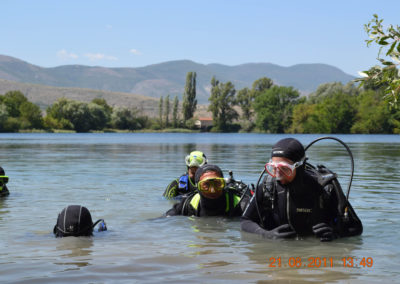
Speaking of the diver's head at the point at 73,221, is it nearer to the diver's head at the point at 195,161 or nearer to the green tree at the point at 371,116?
the diver's head at the point at 195,161

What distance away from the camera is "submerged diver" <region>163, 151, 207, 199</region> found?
1018cm

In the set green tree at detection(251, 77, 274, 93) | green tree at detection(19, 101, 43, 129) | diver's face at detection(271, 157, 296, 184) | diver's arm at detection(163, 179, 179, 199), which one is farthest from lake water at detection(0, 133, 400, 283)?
green tree at detection(251, 77, 274, 93)

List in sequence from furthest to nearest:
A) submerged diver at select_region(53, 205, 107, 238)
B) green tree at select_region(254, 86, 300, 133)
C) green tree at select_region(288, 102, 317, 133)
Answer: green tree at select_region(254, 86, 300, 133) → green tree at select_region(288, 102, 317, 133) → submerged diver at select_region(53, 205, 107, 238)

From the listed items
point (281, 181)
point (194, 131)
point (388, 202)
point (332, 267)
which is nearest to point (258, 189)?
point (281, 181)

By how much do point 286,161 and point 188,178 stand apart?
5.09 metres

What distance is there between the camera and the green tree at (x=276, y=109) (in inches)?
4723

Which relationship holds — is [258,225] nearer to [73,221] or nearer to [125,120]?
[73,221]

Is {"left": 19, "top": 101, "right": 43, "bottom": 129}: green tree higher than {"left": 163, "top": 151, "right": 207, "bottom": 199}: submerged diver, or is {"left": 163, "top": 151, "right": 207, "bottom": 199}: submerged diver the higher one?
{"left": 19, "top": 101, "right": 43, "bottom": 129}: green tree

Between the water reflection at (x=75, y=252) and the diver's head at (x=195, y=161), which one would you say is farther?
the diver's head at (x=195, y=161)

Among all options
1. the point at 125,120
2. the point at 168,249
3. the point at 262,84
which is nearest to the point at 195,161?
the point at 168,249

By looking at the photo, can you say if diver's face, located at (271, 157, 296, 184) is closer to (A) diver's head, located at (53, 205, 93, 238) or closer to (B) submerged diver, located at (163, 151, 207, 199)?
(A) diver's head, located at (53, 205, 93, 238)

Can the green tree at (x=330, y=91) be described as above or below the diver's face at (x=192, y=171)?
above

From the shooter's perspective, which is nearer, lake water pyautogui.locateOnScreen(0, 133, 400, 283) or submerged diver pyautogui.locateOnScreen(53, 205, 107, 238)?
lake water pyautogui.locateOnScreen(0, 133, 400, 283)
